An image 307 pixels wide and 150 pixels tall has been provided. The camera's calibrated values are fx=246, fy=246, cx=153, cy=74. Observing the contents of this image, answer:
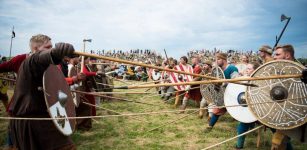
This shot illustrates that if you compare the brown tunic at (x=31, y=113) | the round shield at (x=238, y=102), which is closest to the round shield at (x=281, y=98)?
the round shield at (x=238, y=102)

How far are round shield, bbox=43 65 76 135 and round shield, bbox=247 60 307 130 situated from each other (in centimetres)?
208

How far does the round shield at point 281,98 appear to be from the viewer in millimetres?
2762

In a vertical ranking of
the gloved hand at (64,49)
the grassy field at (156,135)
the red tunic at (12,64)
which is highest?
the gloved hand at (64,49)

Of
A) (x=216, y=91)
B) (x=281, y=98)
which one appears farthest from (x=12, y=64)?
(x=216, y=91)

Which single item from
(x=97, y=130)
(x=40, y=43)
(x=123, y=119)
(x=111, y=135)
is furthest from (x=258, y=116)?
(x=123, y=119)

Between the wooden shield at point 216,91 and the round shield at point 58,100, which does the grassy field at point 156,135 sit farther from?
the round shield at point 58,100

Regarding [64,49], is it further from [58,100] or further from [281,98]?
Result: [281,98]

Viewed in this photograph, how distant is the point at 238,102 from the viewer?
4.10 meters

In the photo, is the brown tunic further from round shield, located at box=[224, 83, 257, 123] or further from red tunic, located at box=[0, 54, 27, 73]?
round shield, located at box=[224, 83, 257, 123]

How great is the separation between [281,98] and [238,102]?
1.27 metres

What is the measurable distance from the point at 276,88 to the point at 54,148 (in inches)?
102

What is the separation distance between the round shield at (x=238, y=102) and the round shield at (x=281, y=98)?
910mm

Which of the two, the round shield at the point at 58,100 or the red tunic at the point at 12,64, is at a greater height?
the red tunic at the point at 12,64

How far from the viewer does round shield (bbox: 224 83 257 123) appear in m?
3.96
